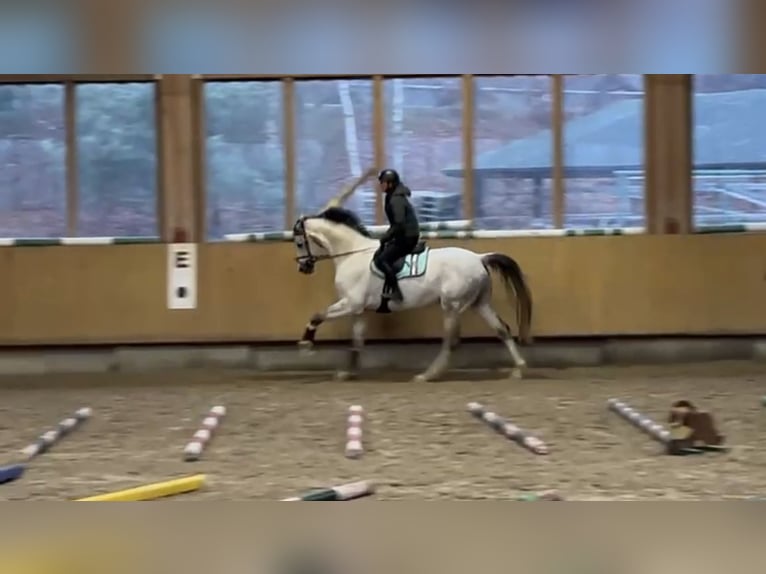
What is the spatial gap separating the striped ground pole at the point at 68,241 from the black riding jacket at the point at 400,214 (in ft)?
5.12

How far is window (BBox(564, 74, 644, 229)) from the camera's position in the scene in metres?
5.93

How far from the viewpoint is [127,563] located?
395mm

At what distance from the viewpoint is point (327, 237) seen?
5484 mm

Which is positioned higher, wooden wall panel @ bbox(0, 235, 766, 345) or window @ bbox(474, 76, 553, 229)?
window @ bbox(474, 76, 553, 229)

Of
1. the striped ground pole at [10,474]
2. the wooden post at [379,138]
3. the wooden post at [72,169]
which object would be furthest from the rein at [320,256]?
the striped ground pole at [10,474]

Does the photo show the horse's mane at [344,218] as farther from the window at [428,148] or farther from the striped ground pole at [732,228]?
the striped ground pole at [732,228]

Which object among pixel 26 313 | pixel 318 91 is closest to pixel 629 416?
pixel 318 91

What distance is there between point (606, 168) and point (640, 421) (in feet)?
8.04

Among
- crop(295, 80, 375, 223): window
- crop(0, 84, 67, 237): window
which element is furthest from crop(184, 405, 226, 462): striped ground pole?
crop(0, 84, 67, 237): window

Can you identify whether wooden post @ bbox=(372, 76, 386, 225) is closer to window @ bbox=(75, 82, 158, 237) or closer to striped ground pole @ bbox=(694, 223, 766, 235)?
window @ bbox=(75, 82, 158, 237)

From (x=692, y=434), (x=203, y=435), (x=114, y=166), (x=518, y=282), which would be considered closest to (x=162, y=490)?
(x=203, y=435)

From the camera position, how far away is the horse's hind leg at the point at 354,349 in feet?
18.4

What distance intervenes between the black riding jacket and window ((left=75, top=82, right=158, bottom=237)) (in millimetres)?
1612

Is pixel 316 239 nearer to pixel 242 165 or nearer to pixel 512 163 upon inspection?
pixel 242 165
